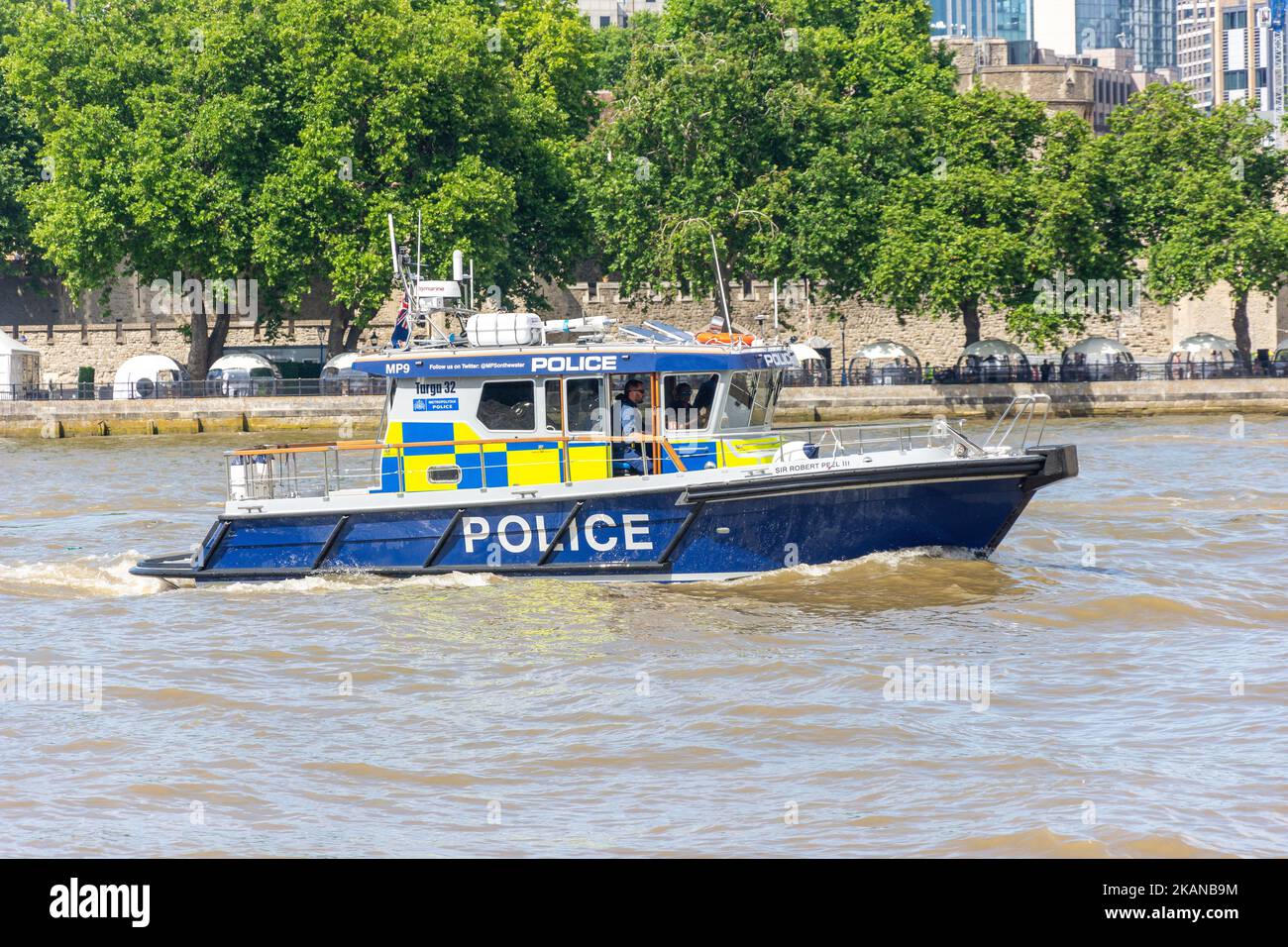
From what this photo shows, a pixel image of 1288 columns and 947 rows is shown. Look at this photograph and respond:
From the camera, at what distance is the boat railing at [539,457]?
1980 cm

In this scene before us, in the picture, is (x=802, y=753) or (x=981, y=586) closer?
(x=802, y=753)

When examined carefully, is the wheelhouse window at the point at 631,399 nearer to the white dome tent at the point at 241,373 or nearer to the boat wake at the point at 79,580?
the boat wake at the point at 79,580

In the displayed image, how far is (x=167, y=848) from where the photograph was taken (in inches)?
448

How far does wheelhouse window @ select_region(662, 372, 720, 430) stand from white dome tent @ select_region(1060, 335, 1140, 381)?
38545 mm

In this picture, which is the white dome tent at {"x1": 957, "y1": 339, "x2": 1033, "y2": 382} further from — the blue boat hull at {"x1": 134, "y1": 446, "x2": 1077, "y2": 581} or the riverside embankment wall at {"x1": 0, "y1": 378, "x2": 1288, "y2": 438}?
the blue boat hull at {"x1": 134, "y1": 446, "x2": 1077, "y2": 581}

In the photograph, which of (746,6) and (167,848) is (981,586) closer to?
(167,848)

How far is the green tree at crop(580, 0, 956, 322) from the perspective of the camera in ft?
196

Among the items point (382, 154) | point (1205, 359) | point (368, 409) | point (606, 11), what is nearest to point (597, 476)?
point (368, 409)

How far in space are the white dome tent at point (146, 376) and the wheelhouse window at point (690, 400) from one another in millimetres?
40774

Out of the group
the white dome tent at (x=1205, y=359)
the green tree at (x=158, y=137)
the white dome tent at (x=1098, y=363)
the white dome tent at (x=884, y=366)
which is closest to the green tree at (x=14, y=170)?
the green tree at (x=158, y=137)

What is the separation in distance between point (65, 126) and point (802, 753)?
53331 mm

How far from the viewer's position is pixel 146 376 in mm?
60438

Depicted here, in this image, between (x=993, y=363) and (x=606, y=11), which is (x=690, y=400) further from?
(x=606, y=11)
